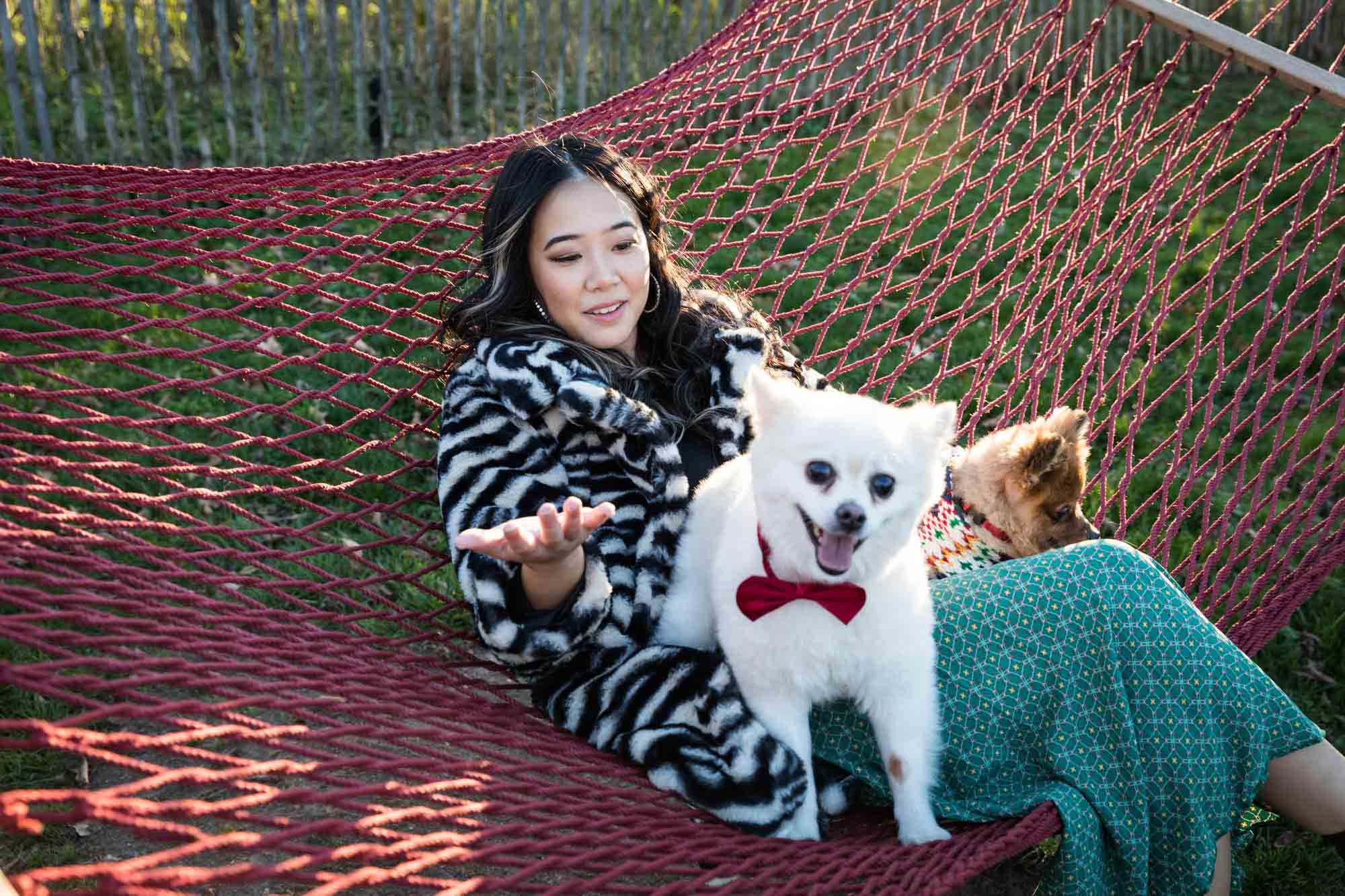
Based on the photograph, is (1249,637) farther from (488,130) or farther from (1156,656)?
(488,130)

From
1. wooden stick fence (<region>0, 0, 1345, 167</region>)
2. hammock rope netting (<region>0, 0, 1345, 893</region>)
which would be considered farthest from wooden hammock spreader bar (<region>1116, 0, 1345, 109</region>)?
wooden stick fence (<region>0, 0, 1345, 167</region>)

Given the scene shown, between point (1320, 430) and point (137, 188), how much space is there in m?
3.90

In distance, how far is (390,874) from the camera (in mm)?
1538

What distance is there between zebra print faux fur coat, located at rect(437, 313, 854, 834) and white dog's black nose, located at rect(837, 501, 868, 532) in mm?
382

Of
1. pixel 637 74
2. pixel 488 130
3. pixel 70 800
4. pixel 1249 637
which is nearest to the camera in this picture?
pixel 70 800

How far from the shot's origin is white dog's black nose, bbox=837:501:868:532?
1823 mm

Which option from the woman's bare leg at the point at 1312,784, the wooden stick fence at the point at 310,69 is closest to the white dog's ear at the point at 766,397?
the woman's bare leg at the point at 1312,784

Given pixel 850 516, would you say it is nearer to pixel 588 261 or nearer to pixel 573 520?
pixel 573 520

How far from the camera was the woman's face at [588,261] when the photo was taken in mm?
2283

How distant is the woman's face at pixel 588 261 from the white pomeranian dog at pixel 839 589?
0.44 m

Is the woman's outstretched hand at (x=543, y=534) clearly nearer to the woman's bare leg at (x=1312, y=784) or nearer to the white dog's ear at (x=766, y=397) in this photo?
the white dog's ear at (x=766, y=397)

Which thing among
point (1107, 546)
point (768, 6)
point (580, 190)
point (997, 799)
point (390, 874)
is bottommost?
point (997, 799)

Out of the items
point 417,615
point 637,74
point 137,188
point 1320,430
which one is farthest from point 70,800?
point 637,74

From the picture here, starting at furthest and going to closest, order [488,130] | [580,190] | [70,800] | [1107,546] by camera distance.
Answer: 1. [488,130]
2. [580,190]
3. [1107,546]
4. [70,800]
